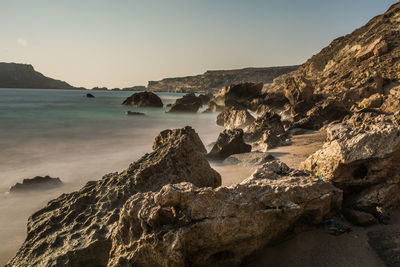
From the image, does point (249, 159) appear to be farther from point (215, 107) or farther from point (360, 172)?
point (215, 107)

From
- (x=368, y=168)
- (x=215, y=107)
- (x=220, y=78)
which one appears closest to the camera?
(x=368, y=168)

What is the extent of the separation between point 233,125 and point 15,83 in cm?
15193

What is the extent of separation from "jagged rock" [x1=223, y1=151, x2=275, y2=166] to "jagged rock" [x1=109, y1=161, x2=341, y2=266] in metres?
3.46

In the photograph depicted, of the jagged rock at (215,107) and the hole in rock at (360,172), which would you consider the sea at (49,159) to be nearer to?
the hole in rock at (360,172)

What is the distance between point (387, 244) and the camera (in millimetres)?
2318

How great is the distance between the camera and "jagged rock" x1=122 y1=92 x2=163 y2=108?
1396 inches

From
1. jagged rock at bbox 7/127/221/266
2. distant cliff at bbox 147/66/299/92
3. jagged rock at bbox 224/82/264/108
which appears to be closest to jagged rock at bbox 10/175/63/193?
jagged rock at bbox 7/127/221/266

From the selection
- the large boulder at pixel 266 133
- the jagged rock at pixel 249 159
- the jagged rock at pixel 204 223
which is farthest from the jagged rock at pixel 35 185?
the large boulder at pixel 266 133

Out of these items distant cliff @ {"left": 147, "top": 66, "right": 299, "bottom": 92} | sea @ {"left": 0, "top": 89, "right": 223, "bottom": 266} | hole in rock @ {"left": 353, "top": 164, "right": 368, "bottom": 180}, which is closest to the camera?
hole in rock @ {"left": 353, "top": 164, "right": 368, "bottom": 180}

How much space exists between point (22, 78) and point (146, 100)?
443 feet

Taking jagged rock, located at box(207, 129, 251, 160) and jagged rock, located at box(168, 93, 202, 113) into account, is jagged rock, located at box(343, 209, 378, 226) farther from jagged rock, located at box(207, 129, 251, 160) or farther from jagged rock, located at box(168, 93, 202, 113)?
jagged rock, located at box(168, 93, 202, 113)

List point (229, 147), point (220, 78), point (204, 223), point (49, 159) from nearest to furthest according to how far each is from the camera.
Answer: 1. point (204, 223)
2. point (229, 147)
3. point (49, 159)
4. point (220, 78)

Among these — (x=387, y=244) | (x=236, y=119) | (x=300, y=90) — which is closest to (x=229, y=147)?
(x=387, y=244)

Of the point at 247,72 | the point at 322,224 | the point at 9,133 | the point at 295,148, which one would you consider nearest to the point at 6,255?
the point at 322,224
